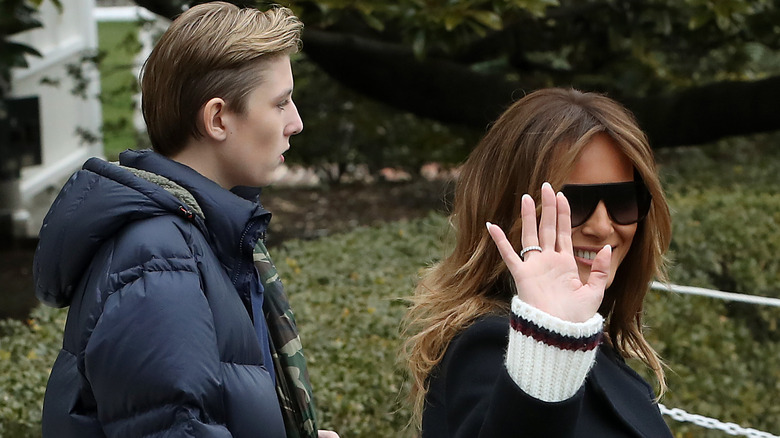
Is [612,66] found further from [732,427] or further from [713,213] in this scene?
[732,427]

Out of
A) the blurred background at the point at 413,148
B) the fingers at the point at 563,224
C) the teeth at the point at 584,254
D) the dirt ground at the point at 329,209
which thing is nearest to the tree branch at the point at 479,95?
the blurred background at the point at 413,148

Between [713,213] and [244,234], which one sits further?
[713,213]

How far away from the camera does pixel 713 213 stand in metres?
6.55

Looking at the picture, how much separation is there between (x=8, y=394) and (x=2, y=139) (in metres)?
4.53

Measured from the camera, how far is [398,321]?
428 cm

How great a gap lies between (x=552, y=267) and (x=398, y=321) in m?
2.69

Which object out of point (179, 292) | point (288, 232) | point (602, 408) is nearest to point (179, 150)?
point (179, 292)

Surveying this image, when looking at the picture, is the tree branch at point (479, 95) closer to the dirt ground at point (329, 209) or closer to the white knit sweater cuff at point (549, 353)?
the dirt ground at point (329, 209)

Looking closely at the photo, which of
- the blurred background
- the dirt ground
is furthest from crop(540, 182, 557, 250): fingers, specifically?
the dirt ground

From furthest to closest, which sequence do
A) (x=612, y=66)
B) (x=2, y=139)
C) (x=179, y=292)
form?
(x=612, y=66), (x=2, y=139), (x=179, y=292)

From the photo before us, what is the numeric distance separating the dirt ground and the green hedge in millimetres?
2233

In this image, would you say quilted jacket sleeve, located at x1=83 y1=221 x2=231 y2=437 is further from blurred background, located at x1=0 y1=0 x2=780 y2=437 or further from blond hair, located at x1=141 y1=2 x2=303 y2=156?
blurred background, located at x1=0 y1=0 x2=780 y2=437

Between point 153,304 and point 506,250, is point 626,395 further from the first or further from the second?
point 153,304

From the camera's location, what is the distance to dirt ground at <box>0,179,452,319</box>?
7695 millimetres
